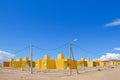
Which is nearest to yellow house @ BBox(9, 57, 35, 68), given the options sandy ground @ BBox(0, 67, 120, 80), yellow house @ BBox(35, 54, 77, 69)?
yellow house @ BBox(35, 54, 77, 69)

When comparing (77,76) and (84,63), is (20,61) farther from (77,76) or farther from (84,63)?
(77,76)

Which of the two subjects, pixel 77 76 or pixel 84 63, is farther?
pixel 84 63

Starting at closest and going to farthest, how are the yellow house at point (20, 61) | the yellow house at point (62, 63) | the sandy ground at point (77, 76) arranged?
the sandy ground at point (77, 76) → the yellow house at point (62, 63) → the yellow house at point (20, 61)

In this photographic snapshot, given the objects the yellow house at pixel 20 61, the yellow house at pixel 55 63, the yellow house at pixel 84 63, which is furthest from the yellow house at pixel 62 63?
the yellow house at pixel 20 61

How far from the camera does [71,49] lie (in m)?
32.2

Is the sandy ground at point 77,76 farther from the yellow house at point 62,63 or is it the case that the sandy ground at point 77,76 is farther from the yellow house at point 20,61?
the yellow house at point 20,61

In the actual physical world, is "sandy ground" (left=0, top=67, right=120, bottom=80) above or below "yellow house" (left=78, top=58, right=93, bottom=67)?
below

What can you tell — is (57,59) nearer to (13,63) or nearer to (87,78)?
(13,63)

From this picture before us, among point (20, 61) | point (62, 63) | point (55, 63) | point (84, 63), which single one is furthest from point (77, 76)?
point (20, 61)

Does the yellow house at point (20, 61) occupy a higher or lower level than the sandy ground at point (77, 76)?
higher

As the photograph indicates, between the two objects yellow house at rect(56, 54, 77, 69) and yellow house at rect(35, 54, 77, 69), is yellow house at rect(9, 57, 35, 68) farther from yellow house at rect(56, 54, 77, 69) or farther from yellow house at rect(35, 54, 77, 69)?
yellow house at rect(56, 54, 77, 69)

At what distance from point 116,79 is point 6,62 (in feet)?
262

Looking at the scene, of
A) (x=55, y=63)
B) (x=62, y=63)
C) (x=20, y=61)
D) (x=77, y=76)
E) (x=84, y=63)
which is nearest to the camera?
(x=77, y=76)

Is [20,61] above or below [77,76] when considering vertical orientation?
above
